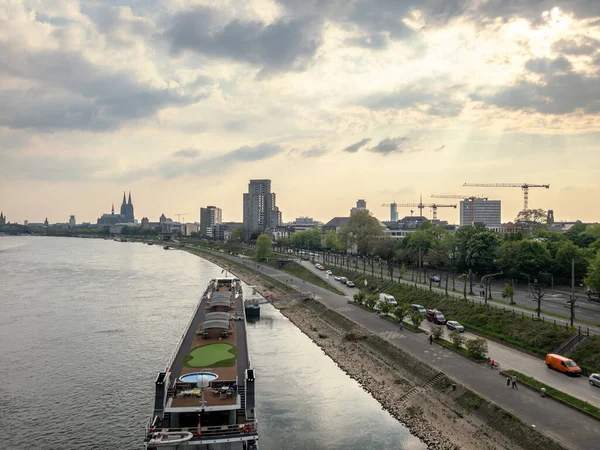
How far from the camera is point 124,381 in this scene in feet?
131

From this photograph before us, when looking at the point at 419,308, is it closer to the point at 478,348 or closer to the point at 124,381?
the point at 478,348

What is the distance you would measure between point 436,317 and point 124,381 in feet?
109

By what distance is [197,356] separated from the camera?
33.2m

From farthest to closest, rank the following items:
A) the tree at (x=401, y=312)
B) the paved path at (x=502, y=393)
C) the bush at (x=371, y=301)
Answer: the bush at (x=371, y=301) < the tree at (x=401, y=312) < the paved path at (x=502, y=393)

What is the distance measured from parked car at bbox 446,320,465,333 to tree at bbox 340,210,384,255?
66.0 metres

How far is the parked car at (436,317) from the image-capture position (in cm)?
5233

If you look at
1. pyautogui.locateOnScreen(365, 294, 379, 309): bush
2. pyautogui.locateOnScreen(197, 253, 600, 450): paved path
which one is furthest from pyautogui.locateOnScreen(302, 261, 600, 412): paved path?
pyautogui.locateOnScreen(365, 294, 379, 309): bush

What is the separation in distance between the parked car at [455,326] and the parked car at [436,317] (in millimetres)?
1576

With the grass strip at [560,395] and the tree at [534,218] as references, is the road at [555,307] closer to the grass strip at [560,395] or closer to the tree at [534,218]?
the grass strip at [560,395]

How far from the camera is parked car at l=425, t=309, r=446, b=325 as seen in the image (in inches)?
2060

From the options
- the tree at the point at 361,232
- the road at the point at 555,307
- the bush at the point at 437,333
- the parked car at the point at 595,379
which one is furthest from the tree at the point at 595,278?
the tree at the point at 361,232

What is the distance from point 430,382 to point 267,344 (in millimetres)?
22486

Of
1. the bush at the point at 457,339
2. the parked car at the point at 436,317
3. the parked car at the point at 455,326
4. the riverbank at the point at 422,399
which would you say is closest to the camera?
the riverbank at the point at 422,399

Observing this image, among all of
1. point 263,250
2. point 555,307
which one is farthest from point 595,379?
point 263,250
